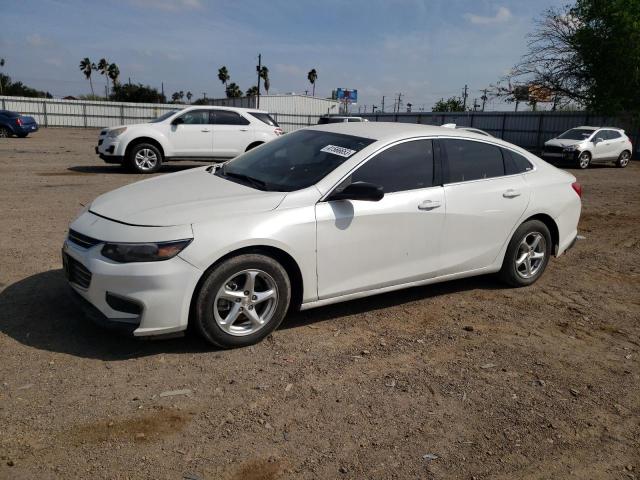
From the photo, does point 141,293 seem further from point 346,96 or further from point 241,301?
point 346,96

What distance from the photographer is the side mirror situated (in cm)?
404

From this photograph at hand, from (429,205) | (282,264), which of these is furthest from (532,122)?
(282,264)

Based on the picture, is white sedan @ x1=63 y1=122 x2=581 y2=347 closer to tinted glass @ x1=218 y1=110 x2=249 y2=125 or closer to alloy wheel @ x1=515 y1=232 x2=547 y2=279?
alloy wheel @ x1=515 y1=232 x2=547 y2=279

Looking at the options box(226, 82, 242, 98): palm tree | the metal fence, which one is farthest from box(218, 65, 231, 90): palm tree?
the metal fence

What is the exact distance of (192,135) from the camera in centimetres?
1333

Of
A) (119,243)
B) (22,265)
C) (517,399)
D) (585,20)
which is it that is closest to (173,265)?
(119,243)

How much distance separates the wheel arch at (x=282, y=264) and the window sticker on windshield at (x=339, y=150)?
1021 millimetres

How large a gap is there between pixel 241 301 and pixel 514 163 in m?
3.13

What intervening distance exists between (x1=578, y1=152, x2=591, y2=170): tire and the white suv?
12643 millimetres

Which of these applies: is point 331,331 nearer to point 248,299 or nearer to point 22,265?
point 248,299

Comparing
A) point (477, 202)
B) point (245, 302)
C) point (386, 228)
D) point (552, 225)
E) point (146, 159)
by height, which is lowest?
point (245, 302)

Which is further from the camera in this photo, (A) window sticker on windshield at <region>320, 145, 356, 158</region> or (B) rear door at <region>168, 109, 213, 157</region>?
(B) rear door at <region>168, 109, 213, 157</region>

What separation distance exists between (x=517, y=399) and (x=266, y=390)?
1.57 meters

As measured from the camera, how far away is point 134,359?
372 centimetres
